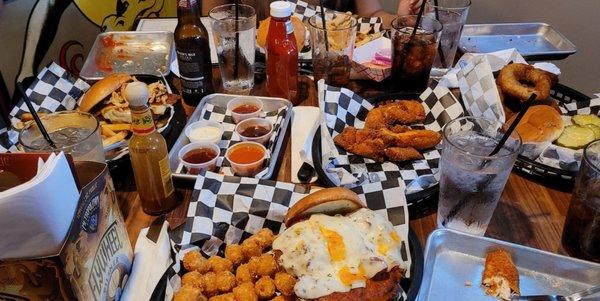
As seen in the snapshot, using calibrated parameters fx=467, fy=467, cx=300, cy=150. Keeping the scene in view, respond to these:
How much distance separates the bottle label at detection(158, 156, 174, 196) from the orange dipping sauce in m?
0.27

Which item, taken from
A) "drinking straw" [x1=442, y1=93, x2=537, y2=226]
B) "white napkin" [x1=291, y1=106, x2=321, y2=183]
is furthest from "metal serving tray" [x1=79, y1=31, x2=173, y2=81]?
"drinking straw" [x1=442, y1=93, x2=537, y2=226]

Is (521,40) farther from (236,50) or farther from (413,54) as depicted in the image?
(236,50)

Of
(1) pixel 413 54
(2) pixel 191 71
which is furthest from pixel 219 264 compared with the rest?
(1) pixel 413 54

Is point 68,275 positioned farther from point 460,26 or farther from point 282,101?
point 460,26

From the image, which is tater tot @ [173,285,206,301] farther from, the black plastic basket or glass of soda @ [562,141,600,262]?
the black plastic basket

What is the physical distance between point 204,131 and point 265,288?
85 cm

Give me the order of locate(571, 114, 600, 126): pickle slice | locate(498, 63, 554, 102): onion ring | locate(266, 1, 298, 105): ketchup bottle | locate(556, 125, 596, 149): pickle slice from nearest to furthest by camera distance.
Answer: locate(556, 125, 596, 149): pickle slice, locate(571, 114, 600, 126): pickle slice, locate(498, 63, 554, 102): onion ring, locate(266, 1, 298, 105): ketchup bottle

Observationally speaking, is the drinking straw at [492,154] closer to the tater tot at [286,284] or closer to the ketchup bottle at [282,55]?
the tater tot at [286,284]

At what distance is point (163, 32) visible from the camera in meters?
2.75

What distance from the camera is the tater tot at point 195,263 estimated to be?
1.28m

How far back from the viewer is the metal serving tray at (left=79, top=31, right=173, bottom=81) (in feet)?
8.24

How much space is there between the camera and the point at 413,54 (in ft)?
6.93

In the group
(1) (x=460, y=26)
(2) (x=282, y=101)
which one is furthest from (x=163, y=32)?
(1) (x=460, y=26)

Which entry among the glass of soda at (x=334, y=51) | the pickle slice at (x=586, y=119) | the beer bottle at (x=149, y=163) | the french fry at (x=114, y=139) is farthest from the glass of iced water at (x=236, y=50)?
the pickle slice at (x=586, y=119)
